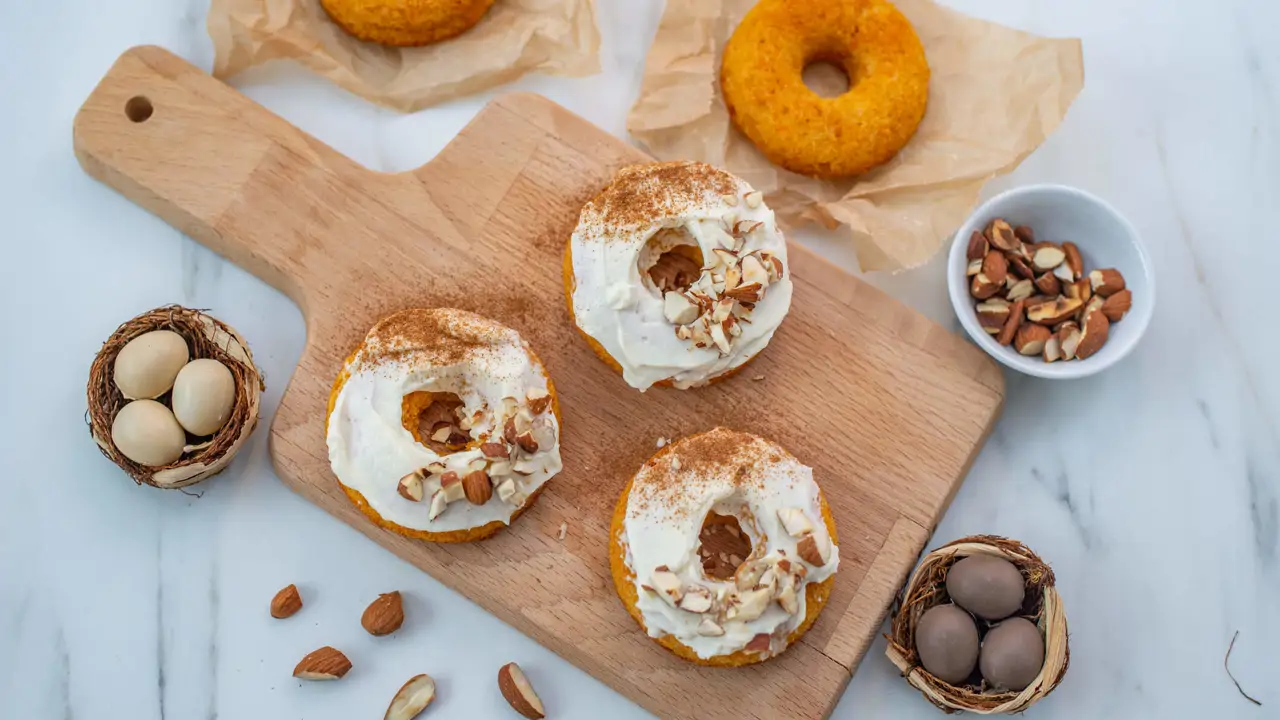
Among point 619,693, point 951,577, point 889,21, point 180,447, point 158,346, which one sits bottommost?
point 619,693

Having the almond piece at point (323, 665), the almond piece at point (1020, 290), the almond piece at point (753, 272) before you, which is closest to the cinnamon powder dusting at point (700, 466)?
the almond piece at point (753, 272)

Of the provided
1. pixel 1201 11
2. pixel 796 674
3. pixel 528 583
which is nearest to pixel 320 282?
pixel 528 583

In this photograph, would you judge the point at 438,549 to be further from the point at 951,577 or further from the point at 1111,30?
the point at 1111,30

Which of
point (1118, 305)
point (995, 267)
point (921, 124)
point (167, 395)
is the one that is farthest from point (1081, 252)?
point (167, 395)

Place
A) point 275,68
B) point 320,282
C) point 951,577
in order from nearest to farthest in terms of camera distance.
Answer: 1. point 951,577
2. point 320,282
3. point 275,68

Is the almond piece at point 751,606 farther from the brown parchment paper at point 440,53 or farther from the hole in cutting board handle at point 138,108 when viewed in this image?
the hole in cutting board handle at point 138,108

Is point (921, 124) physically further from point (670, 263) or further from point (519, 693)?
point (519, 693)
